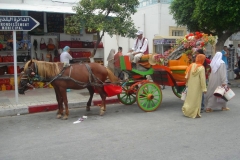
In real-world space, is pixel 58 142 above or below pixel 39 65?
below

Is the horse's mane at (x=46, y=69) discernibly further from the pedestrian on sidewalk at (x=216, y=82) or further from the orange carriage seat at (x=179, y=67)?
the pedestrian on sidewalk at (x=216, y=82)

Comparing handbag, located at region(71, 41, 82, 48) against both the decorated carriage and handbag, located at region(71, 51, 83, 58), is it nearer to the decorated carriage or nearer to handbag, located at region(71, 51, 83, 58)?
handbag, located at region(71, 51, 83, 58)

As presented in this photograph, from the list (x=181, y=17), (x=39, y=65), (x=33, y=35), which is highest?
(x=181, y=17)

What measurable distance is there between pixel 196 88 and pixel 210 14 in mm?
6288

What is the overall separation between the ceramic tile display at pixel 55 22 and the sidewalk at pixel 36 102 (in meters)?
3.17

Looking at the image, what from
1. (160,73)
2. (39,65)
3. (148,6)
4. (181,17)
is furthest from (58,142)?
(148,6)

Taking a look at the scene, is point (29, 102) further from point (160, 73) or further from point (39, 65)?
point (160, 73)

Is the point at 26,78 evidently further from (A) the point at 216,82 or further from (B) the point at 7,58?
(B) the point at 7,58

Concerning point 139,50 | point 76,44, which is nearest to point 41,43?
point 76,44

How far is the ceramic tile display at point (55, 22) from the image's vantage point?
12.9 m

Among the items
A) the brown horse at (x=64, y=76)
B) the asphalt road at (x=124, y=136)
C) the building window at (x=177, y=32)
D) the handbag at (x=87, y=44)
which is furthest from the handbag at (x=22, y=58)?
the building window at (x=177, y=32)

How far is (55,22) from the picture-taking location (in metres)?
13.0

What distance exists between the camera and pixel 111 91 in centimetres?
770

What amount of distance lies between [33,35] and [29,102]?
4357mm
